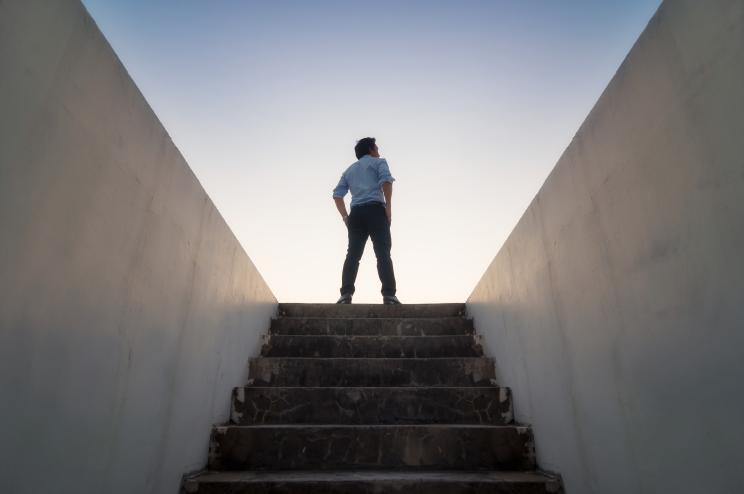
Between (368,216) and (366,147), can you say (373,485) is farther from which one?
(366,147)

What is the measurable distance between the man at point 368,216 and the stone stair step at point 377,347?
0.71 m

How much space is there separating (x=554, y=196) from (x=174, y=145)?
1.53 m

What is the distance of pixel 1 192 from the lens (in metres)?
0.72

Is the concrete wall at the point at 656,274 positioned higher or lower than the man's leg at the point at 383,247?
lower

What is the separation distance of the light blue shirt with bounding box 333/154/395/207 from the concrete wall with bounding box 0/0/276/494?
7.33ft

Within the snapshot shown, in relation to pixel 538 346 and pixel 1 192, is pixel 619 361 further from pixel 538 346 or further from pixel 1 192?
pixel 1 192

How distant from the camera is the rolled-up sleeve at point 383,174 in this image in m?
3.75

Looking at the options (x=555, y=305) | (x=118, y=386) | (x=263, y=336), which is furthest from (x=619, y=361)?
(x=263, y=336)

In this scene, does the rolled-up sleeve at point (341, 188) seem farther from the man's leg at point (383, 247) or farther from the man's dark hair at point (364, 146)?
the man's leg at point (383, 247)

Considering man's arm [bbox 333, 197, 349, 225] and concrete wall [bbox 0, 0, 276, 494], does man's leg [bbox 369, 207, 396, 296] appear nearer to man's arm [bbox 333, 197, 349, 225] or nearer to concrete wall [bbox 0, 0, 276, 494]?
man's arm [bbox 333, 197, 349, 225]

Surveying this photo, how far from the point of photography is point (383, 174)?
3.78 meters

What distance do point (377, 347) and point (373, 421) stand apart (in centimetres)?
65

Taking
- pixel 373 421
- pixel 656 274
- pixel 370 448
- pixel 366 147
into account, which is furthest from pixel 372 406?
pixel 366 147

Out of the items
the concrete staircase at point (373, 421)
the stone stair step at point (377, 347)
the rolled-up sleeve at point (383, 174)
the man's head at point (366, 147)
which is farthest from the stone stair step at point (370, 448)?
the man's head at point (366, 147)
